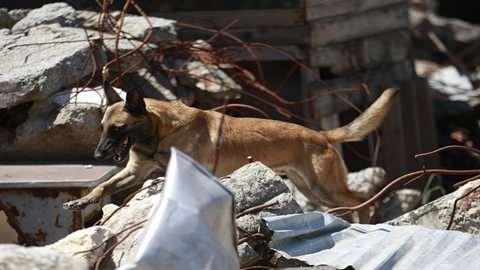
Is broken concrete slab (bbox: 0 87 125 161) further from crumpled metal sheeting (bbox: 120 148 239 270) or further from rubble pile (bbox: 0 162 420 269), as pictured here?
crumpled metal sheeting (bbox: 120 148 239 270)

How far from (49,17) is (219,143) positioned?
1.88 meters

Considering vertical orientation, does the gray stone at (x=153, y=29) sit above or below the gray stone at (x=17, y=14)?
below

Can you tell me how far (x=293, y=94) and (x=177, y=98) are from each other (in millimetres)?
2157

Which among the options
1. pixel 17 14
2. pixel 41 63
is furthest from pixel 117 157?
pixel 17 14

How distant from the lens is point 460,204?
638 cm

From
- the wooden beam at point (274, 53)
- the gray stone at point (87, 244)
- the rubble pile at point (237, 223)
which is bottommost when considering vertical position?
the wooden beam at point (274, 53)

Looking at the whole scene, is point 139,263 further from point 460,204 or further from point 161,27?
point 161,27

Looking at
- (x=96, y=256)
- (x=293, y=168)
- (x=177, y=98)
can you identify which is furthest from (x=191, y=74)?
(x=96, y=256)

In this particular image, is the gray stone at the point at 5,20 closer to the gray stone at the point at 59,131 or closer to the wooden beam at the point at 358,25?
the gray stone at the point at 59,131

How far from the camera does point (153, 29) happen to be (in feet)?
28.8

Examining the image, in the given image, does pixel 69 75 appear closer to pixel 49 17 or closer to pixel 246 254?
pixel 49 17

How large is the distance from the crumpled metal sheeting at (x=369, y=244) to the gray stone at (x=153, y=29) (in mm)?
3124

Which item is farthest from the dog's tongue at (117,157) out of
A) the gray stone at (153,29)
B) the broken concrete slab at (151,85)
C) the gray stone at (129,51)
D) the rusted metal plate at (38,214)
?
the gray stone at (153,29)

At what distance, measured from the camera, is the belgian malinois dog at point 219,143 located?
24.6 ft
